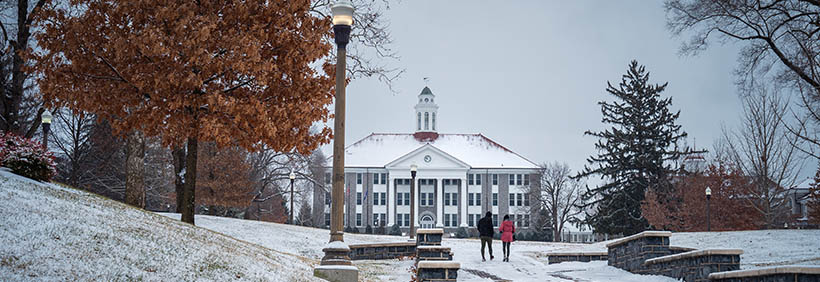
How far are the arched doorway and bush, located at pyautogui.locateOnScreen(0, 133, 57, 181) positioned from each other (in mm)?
61810

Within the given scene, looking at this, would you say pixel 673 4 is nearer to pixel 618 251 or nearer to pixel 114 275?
pixel 618 251

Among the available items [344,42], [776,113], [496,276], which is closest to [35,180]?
[344,42]

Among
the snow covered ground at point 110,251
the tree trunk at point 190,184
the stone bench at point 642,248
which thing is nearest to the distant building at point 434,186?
the tree trunk at point 190,184

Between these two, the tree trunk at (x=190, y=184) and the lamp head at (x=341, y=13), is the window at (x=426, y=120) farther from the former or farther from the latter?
the lamp head at (x=341, y=13)

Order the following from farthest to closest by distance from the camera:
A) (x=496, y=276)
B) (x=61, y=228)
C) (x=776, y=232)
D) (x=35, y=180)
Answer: (x=776, y=232)
(x=496, y=276)
(x=35, y=180)
(x=61, y=228)

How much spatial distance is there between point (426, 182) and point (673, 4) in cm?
5643

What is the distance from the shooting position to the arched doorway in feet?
244

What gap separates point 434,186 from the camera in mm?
76312

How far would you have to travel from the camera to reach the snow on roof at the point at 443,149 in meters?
75.8

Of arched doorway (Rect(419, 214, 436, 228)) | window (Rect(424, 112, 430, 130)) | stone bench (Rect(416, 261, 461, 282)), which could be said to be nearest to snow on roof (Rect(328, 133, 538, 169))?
window (Rect(424, 112, 430, 130))

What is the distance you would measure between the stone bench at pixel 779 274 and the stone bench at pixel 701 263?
140cm

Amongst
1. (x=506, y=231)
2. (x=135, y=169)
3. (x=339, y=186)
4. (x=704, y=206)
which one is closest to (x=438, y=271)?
(x=339, y=186)

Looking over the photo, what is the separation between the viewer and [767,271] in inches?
345

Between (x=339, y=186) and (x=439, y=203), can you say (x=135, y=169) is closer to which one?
(x=339, y=186)
